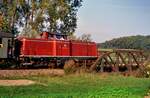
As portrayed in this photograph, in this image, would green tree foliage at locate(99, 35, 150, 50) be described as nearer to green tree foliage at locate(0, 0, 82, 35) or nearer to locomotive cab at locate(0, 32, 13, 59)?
green tree foliage at locate(0, 0, 82, 35)

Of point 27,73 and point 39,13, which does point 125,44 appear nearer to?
point 39,13

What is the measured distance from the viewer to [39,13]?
60.2 metres

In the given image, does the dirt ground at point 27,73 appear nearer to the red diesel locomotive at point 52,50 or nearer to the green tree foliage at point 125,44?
the red diesel locomotive at point 52,50

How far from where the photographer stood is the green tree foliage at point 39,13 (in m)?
59.5

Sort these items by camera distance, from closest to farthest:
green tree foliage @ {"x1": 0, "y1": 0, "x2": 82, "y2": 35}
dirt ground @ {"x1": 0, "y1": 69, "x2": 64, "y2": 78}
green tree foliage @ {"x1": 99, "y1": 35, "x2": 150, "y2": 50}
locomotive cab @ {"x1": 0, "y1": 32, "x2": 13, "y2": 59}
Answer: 1. dirt ground @ {"x1": 0, "y1": 69, "x2": 64, "y2": 78}
2. locomotive cab @ {"x1": 0, "y1": 32, "x2": 13, "y2": 59}
3. green tree foliage @ {"x1": 0, "y1": 0, "x2": 82, "y2": 35}
4. green tree foliage @ {"x1": 99, "y1": 35, "x2": 150, "y2": 50}

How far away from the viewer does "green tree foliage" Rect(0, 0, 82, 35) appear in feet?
195

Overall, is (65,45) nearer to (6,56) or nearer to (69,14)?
(6,56)

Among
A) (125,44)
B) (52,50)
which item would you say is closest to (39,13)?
(52,50)

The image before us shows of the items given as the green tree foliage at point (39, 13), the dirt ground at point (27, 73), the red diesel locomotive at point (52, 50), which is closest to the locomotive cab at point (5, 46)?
the red diesel locomotive at point (52, 50)

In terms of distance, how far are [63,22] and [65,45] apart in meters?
16.5

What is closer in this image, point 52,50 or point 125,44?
point 52,50

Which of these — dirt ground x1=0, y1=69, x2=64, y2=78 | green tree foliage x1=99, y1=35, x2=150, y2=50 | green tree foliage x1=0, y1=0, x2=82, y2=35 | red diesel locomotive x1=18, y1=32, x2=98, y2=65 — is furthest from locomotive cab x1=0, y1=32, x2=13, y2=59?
green tree foliage x1=99, y1=35, x2=150, y2=50

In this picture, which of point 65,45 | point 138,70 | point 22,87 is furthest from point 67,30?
point 22,87

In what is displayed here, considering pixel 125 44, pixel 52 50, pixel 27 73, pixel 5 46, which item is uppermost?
pixel 125 44
